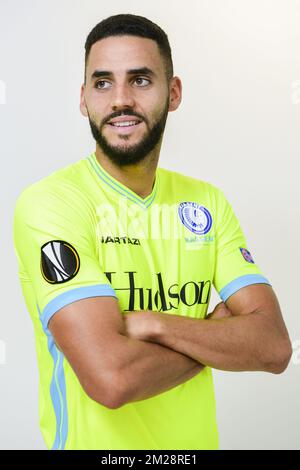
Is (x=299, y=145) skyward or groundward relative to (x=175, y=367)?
skyward

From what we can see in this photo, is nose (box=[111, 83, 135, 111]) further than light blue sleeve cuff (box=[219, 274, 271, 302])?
No

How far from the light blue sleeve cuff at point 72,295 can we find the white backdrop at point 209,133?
1.54 meters

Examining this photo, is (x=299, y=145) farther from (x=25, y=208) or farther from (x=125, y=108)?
(x=25, y=208)

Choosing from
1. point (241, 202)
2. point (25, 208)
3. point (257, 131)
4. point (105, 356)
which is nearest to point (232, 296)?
point (105, 356)

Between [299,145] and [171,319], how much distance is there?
1981mm

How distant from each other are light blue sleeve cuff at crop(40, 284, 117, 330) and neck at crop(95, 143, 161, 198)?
0.47 m

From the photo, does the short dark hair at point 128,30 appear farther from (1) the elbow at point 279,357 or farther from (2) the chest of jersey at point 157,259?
(1) the elbow at point 279,357

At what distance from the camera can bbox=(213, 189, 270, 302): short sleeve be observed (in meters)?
2.40

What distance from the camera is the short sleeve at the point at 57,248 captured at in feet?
6.77

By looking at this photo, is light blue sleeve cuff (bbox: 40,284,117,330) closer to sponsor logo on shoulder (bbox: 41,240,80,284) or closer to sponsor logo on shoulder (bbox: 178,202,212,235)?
sponsor logo on shoulder (bbox: 41,240,80,284)

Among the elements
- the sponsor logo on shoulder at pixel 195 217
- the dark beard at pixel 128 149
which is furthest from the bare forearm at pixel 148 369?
the dark beard at pixel 128 149

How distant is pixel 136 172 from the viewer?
2426mm

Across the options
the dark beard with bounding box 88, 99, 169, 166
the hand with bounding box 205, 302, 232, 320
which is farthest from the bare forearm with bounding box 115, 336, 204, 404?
the dark beard with bounding box 88, 99, 169, 166

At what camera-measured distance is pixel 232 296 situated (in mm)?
2385
